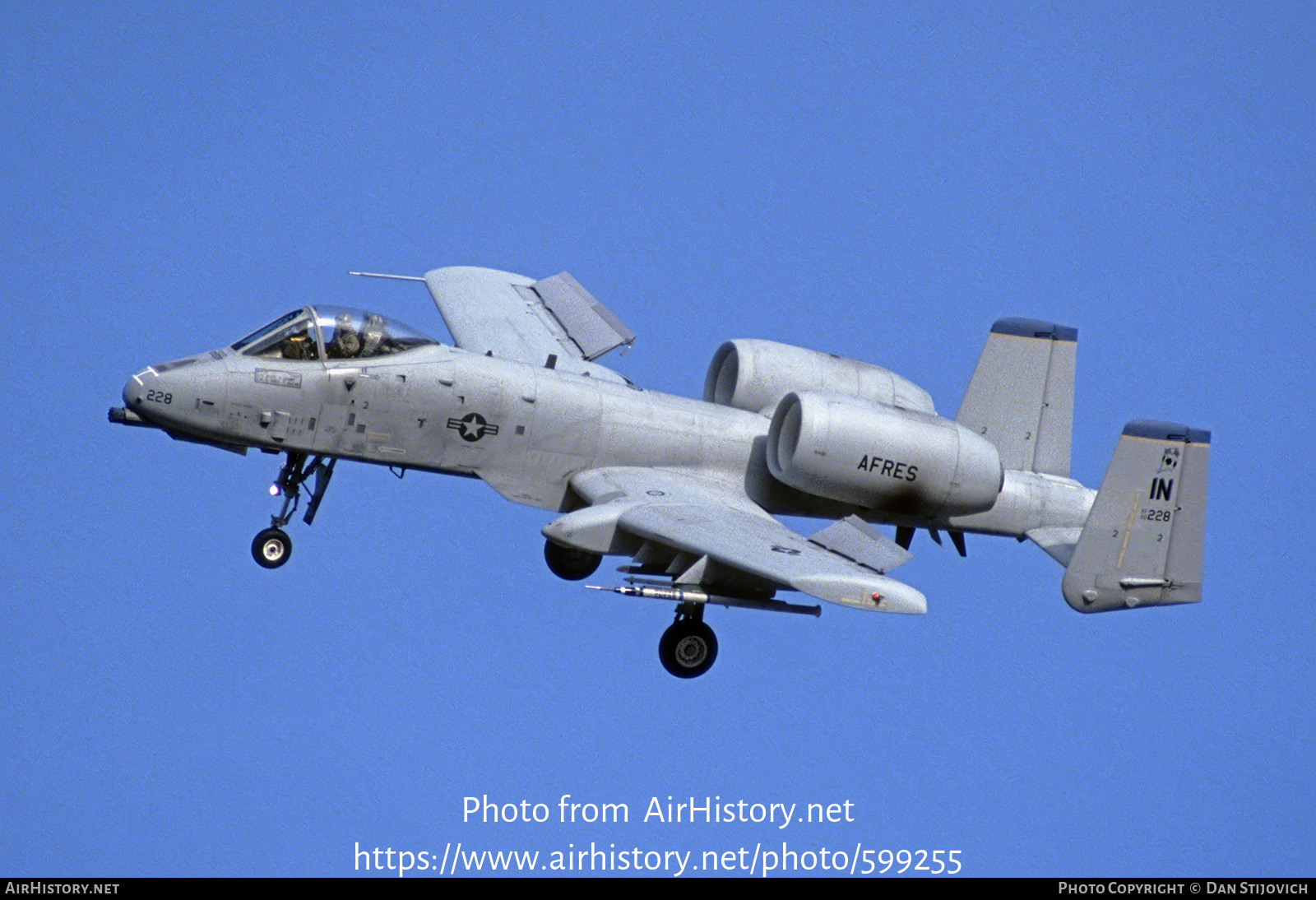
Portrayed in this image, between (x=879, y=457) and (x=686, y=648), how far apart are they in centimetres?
309

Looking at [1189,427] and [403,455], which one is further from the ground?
[1189,427]

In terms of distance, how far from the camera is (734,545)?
1791 centimetres

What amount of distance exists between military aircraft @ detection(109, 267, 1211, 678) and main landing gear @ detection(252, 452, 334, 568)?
2cm

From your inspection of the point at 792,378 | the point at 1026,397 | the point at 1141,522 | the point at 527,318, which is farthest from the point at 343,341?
the point at 1141,522

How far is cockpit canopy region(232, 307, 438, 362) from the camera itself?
1950 centimetres

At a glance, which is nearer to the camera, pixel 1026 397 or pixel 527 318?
pixel 1026 397

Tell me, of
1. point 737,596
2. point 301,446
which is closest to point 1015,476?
point 737,596

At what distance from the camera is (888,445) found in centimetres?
1995

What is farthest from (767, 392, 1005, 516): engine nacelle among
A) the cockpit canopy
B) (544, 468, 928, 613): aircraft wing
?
the cockpit canopy

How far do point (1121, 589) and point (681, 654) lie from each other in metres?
4.84

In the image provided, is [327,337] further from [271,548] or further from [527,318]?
[527,318]

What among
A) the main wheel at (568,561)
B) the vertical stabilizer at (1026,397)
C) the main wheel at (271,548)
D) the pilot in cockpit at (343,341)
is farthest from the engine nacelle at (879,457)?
the main wheel at (271,548)

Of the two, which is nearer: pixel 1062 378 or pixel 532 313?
pixel 1062 378

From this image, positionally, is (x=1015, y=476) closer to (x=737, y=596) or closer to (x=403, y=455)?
(x=737, y=596)
